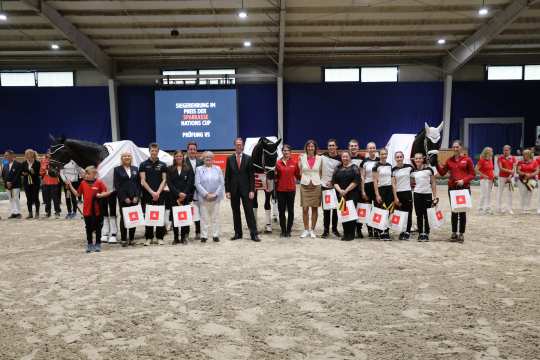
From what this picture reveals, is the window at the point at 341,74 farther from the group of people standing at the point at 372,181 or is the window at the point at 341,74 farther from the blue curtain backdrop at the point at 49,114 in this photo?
the group of people standing at the point at 372,181

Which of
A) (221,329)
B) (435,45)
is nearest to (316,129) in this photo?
(435,45)

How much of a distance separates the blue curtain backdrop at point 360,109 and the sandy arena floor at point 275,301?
13029mm

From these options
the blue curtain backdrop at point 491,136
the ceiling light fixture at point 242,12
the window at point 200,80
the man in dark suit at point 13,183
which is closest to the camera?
the man in dark suit at point 13,183

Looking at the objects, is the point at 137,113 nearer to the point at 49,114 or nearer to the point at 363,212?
the point at 49,114

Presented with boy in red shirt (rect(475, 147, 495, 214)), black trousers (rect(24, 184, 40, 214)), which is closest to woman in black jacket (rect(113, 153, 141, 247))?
black trousers (rect(24, 184, 40, 214))

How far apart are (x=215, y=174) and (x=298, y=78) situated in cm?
1353

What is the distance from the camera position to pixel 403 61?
60.4 feet

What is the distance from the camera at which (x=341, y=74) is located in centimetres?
1900

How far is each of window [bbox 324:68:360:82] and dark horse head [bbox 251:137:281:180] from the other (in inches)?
519

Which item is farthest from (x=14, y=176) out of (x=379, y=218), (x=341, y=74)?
(x=341, y=74)

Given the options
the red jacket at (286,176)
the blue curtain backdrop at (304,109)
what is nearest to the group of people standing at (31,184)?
the red jacket at (286,176)

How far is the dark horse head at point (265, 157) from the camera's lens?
678 cm

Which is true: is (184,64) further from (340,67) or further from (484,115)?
(484,115)

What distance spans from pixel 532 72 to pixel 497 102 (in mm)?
2342
